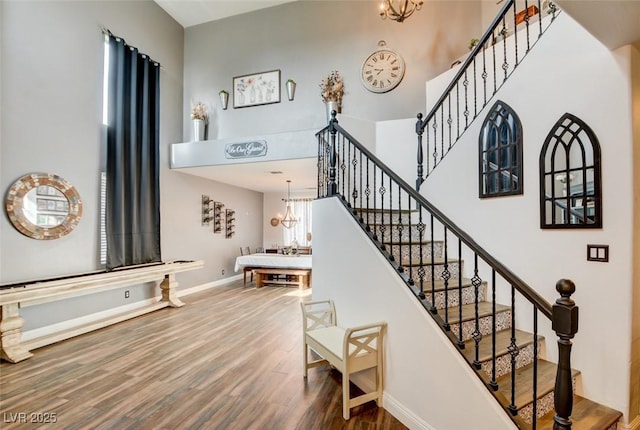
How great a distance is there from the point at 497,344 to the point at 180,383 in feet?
8.77

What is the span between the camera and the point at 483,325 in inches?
91.8

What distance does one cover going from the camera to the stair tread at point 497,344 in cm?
189

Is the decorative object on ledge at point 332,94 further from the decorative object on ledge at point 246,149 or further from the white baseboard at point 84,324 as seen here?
the white baseboard at point 84,324

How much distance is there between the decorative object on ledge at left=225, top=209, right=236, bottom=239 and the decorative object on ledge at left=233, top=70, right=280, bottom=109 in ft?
8.59

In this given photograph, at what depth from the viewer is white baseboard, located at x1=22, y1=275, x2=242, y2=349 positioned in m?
3.66

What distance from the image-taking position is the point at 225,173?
6293 mm

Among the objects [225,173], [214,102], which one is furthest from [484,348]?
[214,102]

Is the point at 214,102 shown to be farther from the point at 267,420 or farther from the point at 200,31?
the point at 267,420

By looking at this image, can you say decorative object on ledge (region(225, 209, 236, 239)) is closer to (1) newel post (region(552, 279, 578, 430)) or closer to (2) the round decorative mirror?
(2) the round decorative mirror

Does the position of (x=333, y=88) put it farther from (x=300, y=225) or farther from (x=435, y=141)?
(x=300, y=225)

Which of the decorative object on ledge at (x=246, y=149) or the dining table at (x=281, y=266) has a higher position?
the decorative object on ledge at (x=246, y=149)

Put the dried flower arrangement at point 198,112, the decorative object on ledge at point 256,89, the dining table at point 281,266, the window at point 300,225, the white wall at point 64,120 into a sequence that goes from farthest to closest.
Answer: the window at point 300,225
the dining table at point 281,266
the decorative object on ledge at point 256,89
the dried flower arrangement at point 198,112
the white wall at point 64,120

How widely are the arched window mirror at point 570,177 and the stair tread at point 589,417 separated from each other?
3.99 ft

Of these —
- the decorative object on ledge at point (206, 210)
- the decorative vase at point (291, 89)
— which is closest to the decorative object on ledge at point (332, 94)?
the decorative vase at point (291, 89)
